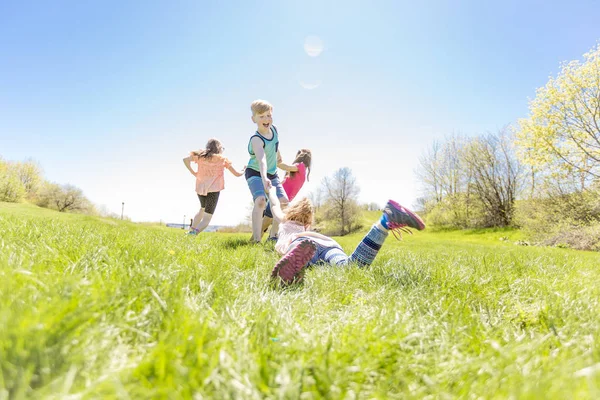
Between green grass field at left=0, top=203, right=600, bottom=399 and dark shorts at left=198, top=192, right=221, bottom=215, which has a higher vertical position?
dark shorts at left=198, top=192, right=221, bottom=215

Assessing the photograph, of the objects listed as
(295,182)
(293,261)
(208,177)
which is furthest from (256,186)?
(293,261)

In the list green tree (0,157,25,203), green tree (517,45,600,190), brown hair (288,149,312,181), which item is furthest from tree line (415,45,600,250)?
green tree (0,157,25,203)

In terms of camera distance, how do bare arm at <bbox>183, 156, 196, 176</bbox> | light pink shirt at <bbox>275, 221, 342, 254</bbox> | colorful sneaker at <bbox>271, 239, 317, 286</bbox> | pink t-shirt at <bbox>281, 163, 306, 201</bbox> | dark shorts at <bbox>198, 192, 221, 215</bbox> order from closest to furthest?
colorful sneaker at <bbox>271, 239, 317, 286</bbox>
light pink shirt at <bbox>275, 221, 342, 254</bbox>
pink t-shirt at <bbox>281, 163, 306, 201</bbox>
bare arm at <bbox>183, 156, 196, 176</bbox>
dark shorts at <bbox>198, 192, 221, 215</bbox>

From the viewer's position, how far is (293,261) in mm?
2547

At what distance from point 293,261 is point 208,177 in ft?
23.9

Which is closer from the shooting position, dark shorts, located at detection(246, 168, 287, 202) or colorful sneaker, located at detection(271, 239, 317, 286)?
colorful sneaker, located at detection(271, 239, 317, 286)

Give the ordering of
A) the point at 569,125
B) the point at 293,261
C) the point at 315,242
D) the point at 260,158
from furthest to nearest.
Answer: the point at 569,125 < the point at 260,158 < the point at 315,242 < the point at 293,261

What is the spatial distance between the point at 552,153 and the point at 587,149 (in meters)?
1.64

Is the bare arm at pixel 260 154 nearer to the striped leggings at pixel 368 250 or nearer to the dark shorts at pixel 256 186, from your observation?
the dark shorts at pixel 256 186

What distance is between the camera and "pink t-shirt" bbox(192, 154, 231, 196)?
30.0ft

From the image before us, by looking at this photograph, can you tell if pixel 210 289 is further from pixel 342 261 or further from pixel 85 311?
pixel 342 261

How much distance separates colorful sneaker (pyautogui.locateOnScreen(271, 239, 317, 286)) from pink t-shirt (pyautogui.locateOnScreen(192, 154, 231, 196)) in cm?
705

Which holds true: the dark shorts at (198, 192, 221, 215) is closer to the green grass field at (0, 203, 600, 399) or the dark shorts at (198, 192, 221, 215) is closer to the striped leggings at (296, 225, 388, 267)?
the striped leggings at (296, 225, 388, 267)

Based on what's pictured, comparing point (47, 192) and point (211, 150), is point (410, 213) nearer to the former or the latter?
point (211, 150)
